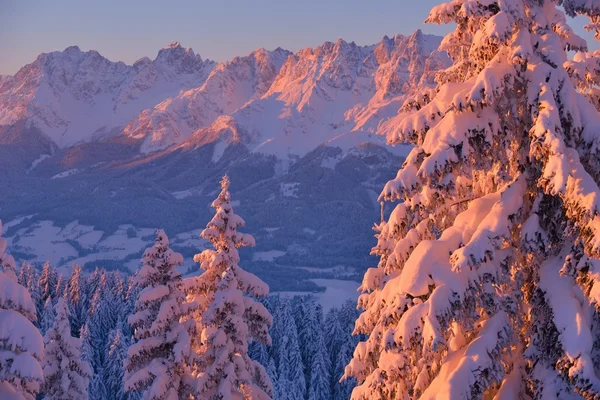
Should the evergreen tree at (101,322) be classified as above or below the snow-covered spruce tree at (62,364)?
above

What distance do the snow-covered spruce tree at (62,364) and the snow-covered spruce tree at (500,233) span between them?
70.2 ft

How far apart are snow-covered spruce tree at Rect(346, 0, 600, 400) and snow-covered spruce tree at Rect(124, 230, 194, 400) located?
11837 mm

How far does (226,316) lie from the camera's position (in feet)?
62.7

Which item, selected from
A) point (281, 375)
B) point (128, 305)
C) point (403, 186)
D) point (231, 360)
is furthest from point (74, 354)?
point (128, 305)

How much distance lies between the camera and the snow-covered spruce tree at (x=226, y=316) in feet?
62.1

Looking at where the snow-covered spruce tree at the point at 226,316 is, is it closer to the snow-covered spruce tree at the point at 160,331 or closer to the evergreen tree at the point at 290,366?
the snow-covered spruce tree at the point at 160,331

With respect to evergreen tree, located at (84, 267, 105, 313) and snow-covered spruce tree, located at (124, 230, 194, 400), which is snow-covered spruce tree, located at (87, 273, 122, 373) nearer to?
evergreen tree, located at (84, 267, 105, 313)

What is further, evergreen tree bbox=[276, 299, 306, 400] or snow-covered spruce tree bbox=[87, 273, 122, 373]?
snow-covered spruce tree bbox=[87, 273, 122, 373]

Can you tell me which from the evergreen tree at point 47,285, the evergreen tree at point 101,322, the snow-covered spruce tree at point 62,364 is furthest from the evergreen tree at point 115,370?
the evergreen tree at point 47,285

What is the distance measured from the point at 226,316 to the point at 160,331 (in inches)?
82.2

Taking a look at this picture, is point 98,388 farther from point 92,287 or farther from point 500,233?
point 500,233

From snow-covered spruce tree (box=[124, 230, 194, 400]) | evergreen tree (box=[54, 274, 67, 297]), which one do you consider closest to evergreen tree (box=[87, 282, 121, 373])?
evergreen tree (box=[54, 274, 67, 297])

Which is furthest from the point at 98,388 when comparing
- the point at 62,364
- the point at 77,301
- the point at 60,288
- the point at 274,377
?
the point at 60,288

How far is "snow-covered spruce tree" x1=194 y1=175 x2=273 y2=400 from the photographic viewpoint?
62.1ft
